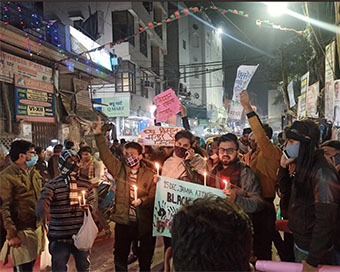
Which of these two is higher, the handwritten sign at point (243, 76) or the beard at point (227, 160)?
the handwritten sign at point (243, 76)

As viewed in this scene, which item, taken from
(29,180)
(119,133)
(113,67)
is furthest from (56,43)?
(119,133)

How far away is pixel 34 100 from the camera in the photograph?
9000 mm

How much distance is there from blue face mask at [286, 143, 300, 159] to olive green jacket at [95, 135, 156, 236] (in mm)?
1703

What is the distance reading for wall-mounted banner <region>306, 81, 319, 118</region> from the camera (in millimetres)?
6543

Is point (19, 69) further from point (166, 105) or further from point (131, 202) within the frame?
point (131, 202)

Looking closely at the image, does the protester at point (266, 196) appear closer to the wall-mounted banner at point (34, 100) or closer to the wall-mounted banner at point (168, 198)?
the wall-mounted banner at point (168, 198)

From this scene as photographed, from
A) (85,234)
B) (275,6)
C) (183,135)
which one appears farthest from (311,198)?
(85,234)

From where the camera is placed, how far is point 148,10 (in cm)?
2481

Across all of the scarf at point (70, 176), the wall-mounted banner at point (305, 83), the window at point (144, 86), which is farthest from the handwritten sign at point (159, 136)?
the window at point (144, 86)

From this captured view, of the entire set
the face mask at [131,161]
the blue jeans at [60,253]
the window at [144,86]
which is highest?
the window at [144,86]

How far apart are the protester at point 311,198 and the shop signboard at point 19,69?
7.38 meters

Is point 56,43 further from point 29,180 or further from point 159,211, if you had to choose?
point 159,211

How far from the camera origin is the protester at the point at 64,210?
3.33m

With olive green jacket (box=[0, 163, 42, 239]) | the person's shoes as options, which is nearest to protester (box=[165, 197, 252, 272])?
olive green jacket (box=[0, 163, 42, 239])
